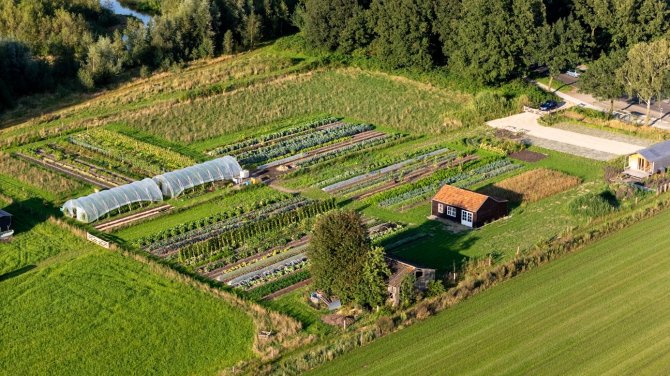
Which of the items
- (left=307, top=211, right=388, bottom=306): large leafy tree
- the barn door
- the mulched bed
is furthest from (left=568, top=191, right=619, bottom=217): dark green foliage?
(left=307, top=211, right=388, bottom=306): large leafy tree

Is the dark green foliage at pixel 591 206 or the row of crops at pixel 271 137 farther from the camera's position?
the row of crops at pixel 271 137

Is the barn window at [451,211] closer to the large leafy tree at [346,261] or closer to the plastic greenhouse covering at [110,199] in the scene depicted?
the large leafy tree at [346,261]

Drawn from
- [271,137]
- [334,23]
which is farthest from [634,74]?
[334,23]

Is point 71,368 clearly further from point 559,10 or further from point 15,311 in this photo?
point 559,10

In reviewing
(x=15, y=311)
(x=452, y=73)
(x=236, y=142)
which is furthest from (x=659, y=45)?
(x=15, y=311)

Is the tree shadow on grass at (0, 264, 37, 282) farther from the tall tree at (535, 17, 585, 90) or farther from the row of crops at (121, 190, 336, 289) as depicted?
the tall tree at (535, 17, 585, 90)

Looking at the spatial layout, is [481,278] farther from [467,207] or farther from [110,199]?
[110,199]

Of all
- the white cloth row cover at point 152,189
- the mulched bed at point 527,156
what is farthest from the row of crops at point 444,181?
the white cloth row cover at point 152,189
